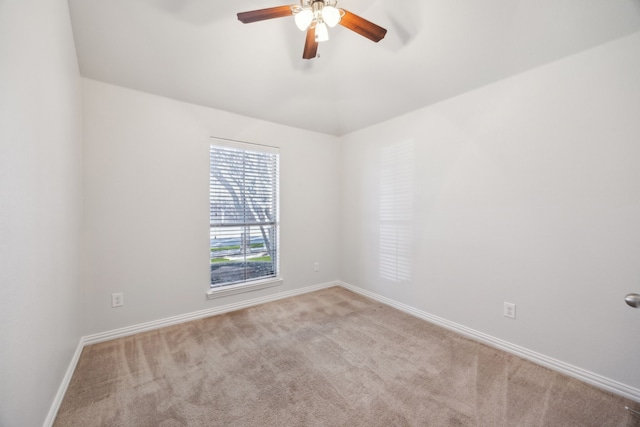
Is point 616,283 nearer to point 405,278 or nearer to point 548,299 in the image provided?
point 548,299

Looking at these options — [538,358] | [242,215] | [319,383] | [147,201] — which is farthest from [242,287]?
[538,358]

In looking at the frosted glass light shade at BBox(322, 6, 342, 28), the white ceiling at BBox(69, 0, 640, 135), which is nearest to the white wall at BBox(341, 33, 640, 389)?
the white ceiling at BBox(69, 0, 640, 135)

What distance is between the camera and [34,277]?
1.19 metres

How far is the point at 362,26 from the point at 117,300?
3023mm

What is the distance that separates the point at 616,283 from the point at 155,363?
332 centimetres

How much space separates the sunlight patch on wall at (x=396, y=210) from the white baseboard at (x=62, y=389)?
A: 2937mm

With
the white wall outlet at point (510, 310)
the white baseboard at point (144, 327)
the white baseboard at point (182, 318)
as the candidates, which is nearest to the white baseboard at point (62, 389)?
the white baseboard at point (144, 327)

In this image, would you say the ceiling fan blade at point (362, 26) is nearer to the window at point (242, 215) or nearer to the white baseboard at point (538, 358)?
the window at point (242, 215)

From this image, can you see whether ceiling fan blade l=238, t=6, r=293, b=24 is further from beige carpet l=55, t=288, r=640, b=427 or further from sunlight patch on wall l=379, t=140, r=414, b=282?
beige carpet l=55, t=288, r=640, b=427

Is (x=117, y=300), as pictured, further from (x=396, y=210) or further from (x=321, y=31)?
(x=396, y=210)

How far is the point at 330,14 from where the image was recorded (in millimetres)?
1442

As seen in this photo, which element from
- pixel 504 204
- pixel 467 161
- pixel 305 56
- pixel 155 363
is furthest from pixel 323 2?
pixel 155 363

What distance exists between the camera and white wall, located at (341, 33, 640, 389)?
64.9 inches

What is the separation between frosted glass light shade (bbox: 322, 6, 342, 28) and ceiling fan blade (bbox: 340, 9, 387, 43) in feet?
0.30
